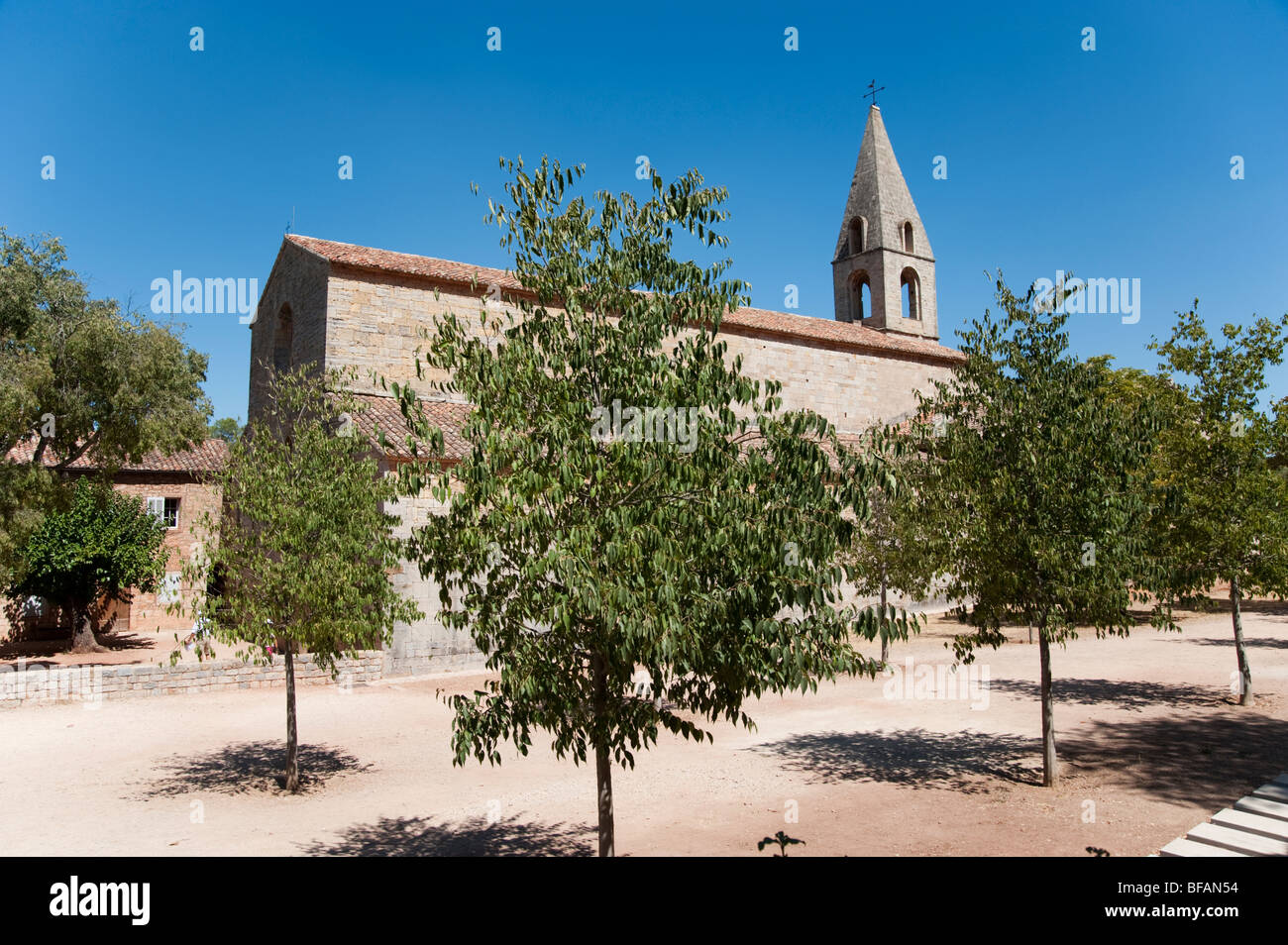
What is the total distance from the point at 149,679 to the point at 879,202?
33633 mm

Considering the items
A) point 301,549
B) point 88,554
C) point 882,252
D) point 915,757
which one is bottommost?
point 915,757

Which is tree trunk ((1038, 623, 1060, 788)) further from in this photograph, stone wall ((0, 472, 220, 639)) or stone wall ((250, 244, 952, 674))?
stone wall ((0, 472, 220, 639))

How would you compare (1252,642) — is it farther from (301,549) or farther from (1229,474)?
(301,549)

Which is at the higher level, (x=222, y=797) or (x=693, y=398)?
(x=693, y=398)

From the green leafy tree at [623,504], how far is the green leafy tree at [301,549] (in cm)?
502

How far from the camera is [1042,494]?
10.1 meters

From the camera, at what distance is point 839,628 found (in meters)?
5.63

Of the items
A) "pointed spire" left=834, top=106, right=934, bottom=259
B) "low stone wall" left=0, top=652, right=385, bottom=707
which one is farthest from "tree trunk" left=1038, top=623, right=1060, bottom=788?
"pointed spire" left=834, top=106, right=934, bottom=259

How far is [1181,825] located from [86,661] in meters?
24.5

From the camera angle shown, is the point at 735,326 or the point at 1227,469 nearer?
the point at 1227,469


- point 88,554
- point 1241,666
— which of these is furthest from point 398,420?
point 1241,666

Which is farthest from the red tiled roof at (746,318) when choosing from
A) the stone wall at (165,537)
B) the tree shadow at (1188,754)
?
the stone wall at (165,537)
